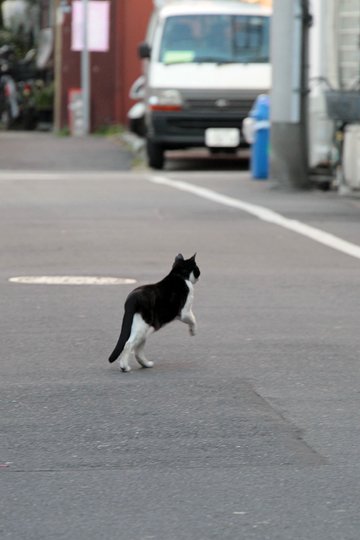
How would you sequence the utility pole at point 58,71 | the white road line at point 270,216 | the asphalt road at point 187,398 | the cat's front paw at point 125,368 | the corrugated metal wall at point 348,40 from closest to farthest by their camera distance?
the asphalt road at point 187,398 < the cat's front paw at point 125,368 < the white road line at point 270,216 < the corrugated metal wall at point 348,40 < the utility pole at point 58,71

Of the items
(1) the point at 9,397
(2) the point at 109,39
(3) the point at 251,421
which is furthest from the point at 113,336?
(2) the point at 109,39

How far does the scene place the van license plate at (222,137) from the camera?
25.2 meters

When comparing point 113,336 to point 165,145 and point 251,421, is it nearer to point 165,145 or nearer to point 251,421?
point 251,421

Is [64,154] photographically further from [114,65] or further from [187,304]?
[187,304]

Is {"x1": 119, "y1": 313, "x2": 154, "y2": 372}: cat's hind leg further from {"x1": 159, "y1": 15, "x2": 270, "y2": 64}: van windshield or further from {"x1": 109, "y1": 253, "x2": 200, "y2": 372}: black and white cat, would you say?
{"x1": 159, "y1": 15, "x2": 270, "y2": 64}: van windshield

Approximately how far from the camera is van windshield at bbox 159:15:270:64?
25828 millimetres

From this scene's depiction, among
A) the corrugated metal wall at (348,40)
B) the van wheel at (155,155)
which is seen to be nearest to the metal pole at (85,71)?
the van wheel at (155,155)

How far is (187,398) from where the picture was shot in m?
7.32

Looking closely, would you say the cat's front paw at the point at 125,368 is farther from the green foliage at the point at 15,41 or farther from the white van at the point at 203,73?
the green foliage at the point at 15,41

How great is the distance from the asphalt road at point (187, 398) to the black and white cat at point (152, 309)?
0.43 feet

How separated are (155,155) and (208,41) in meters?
2.03

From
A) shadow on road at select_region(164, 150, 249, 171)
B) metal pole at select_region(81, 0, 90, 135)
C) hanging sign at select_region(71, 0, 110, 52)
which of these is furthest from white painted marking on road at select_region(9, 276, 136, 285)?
hanging sign at select_region(71, 0, 110, 52)

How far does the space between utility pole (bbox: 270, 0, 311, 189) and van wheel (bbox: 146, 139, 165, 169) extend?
4.72 m

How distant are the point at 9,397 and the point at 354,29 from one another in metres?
13.5
